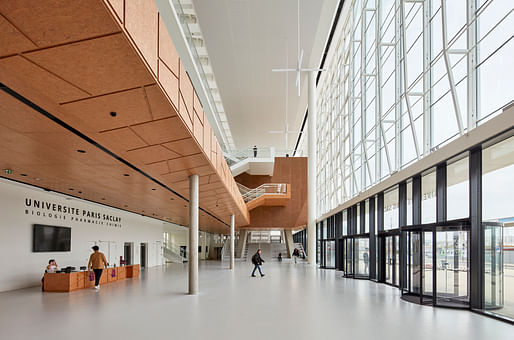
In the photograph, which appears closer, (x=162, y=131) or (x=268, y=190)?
(x=162, y=131)

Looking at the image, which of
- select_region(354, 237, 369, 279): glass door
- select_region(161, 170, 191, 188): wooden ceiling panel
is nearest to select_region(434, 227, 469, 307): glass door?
select_region(161, 170, 191, 188): wooden ceiling panel

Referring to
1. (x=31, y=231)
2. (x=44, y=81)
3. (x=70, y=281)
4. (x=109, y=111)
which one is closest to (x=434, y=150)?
(x=109, y=111)

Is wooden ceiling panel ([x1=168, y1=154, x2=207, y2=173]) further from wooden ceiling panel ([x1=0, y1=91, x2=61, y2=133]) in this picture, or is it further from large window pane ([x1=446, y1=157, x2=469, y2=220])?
large window pane ([x1=446, y1=157, x2=469, y2=220])

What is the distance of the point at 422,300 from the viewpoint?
11477mm

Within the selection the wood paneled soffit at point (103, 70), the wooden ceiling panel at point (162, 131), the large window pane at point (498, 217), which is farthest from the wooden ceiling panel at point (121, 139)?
the large window pane at point (498, 217)

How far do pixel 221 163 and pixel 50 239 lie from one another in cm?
814

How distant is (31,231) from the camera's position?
55.6ft

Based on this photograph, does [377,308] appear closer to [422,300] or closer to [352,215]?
[422,300]

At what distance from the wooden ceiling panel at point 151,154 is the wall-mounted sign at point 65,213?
26.0 ft

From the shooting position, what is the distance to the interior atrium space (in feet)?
20.2

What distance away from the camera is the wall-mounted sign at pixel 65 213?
1713cm

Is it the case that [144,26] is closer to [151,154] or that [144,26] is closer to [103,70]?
[103,70]

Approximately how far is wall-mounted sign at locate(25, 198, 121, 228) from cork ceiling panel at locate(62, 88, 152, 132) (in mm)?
10523

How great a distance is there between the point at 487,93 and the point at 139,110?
788 cm
